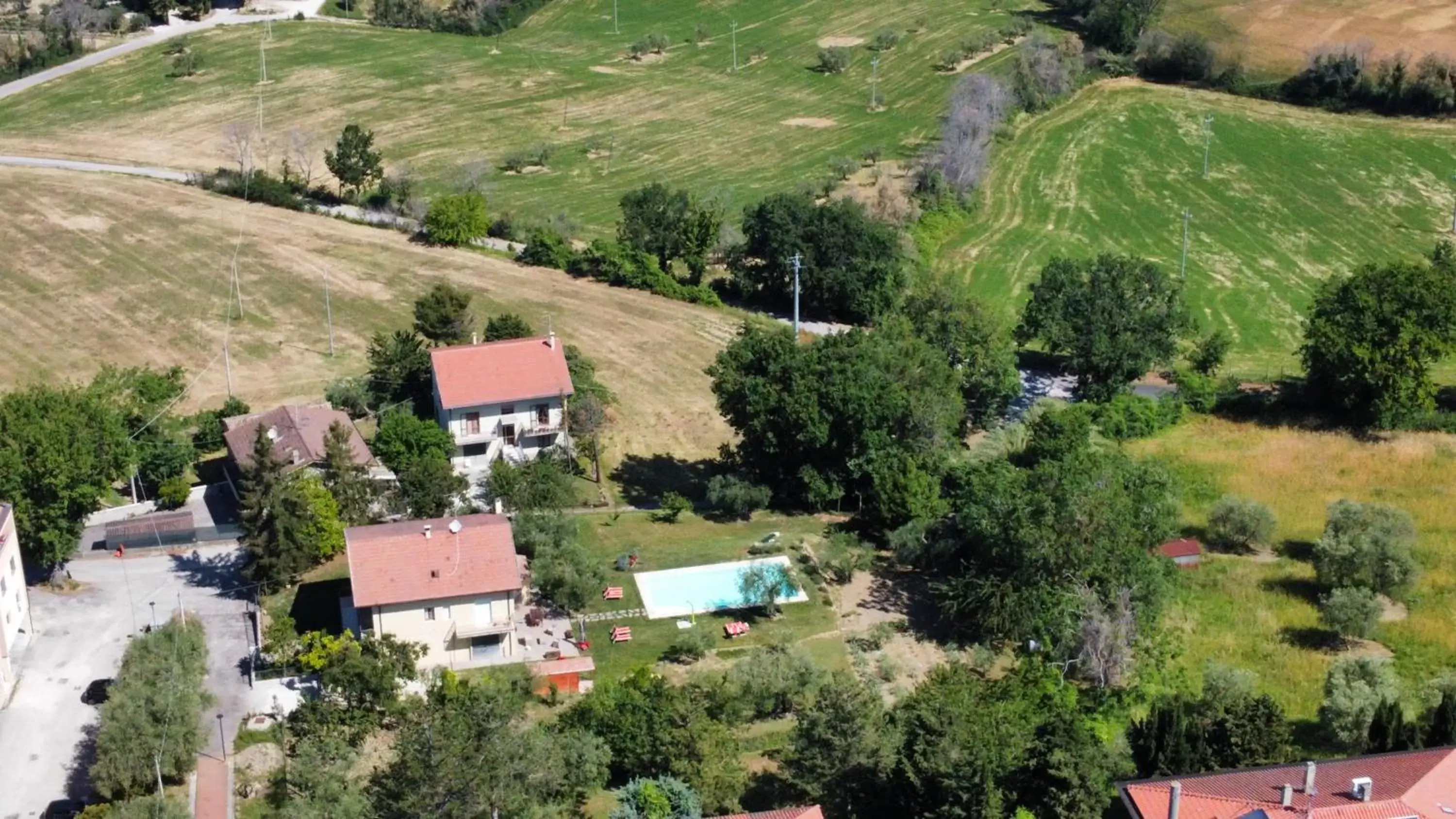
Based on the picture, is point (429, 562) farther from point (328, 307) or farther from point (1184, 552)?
point (328, 307)

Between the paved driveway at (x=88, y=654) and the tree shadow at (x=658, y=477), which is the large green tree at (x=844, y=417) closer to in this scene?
the tree shadow at (x=658, y=477)

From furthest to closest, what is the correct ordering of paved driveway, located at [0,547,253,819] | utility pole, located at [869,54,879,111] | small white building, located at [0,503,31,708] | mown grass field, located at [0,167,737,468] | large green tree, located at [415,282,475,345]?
utility pole, located at [869,54,879,111], mown grass field, located at [0,167,737,468], large green tree, located at [415,282,475,345], small white building, located at [0,503,31,708], paved driveway, located at [0,547,253,819]

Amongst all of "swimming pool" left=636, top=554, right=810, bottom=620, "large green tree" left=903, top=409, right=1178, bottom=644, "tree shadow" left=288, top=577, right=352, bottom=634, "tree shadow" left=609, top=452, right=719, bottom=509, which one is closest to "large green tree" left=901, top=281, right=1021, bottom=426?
"tree shadow" left=609, top=452, right=719, bottom=509

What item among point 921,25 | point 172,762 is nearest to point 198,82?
point 921,25

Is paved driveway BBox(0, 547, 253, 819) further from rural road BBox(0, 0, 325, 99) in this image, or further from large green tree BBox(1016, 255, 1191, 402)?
rural road BBox(0, 0, 325, 99)

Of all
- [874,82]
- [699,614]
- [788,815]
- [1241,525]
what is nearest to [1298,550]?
[1241,525]

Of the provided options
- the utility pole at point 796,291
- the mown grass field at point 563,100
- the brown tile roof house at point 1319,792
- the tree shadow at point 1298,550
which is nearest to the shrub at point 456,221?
the mown grass field at point 563,100

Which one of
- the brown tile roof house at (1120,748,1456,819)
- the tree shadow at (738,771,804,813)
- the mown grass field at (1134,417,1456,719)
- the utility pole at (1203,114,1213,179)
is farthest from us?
the utility pole at (1203,114,1213,179)
